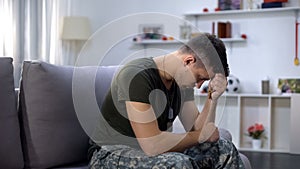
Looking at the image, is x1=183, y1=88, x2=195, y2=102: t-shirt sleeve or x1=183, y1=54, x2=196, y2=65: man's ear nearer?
x1=183, y1=54, x2=196, y2=65: man's ear

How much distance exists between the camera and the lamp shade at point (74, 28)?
16.4 feet

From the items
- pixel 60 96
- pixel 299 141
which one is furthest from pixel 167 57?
pixel 299 141

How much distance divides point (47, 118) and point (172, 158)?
63 cm

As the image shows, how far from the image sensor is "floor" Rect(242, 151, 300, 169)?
3.79 meters

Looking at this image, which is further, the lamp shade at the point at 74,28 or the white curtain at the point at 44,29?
the lamp shade at the point at 74,28

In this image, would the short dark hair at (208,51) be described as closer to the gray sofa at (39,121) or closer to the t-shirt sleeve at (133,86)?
the t-shirt sleeve at (133,86)

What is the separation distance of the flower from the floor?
10.3 inches

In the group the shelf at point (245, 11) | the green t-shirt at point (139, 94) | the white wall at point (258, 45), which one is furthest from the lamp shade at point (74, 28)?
the green t-shirt at point (139, 94)

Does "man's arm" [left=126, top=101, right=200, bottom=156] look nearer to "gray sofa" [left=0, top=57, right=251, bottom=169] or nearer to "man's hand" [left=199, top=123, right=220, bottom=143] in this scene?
"man's hand" [left=199, top=123, right=220, bottom=143]

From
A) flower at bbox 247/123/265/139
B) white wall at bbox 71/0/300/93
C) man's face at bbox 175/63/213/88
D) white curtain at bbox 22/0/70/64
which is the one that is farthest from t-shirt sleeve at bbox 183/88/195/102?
flower at bbox 247/123/265/139

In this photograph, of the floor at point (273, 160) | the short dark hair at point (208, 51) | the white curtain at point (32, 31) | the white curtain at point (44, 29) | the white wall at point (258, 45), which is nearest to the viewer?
the short dark hair at point (208, 51)

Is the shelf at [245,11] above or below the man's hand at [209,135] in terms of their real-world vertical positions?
above

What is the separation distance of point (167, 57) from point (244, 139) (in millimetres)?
3343

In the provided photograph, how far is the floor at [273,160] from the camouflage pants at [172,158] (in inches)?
80.9
